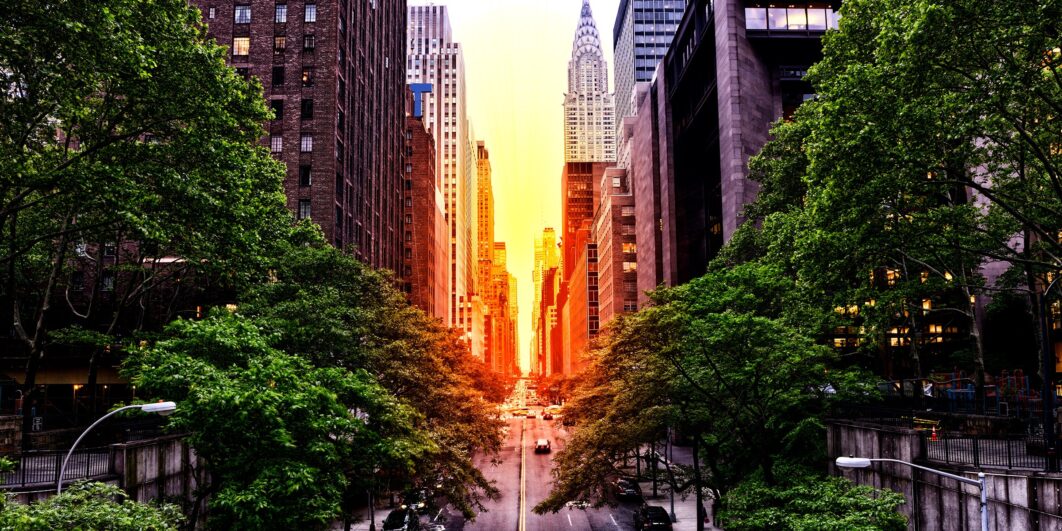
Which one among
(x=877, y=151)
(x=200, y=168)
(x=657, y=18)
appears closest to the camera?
(x=877, y=151)

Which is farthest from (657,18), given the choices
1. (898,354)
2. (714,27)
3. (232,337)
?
(232,337)

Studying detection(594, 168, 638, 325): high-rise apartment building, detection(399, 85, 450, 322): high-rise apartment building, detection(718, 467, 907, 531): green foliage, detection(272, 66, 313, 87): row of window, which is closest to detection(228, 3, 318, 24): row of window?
detection(272, 66, 313, 87): row of window

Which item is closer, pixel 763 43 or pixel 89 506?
pixel 89 506

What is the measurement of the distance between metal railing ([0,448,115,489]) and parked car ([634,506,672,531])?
83.1 feet

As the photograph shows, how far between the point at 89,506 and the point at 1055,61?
25465 mm

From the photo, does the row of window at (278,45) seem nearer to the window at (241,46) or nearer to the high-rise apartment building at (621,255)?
the window at (241,46)

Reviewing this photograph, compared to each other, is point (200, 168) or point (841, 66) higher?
point (841, 66)

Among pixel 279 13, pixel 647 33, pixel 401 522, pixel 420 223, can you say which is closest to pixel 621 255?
pixel 420 223

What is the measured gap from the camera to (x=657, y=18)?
18450 centimetres

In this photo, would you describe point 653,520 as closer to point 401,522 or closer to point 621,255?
point 401,522

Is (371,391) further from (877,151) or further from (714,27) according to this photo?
(714,27)

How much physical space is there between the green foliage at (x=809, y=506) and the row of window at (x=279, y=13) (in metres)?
58.6

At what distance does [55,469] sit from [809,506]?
2296cm

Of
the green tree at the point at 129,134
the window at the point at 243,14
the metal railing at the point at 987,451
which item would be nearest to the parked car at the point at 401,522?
the green tree at the point at 129,134
